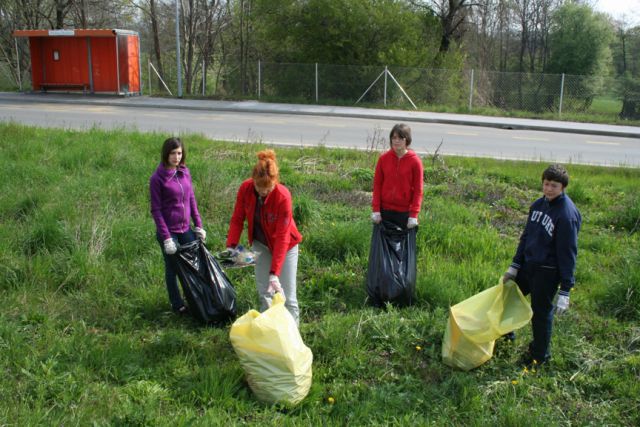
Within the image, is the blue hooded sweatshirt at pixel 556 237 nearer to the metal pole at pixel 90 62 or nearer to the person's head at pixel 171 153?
the person's head at pixel 171 153

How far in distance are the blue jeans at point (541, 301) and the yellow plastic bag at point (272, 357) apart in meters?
1.69

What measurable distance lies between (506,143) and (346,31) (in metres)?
12.1

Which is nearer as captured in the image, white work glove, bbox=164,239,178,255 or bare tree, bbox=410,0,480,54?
white work glove, bbox=164,239,178,255

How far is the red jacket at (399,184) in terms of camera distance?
16.6 ft

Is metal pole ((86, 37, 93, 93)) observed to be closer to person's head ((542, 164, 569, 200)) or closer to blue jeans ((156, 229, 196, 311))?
blue jeans ((156, 229, 196, 311))

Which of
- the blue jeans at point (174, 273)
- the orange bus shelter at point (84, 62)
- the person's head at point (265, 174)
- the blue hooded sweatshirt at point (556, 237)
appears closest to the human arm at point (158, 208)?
the blue jeans at point (174, 273)

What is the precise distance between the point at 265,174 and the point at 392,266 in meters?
1.60

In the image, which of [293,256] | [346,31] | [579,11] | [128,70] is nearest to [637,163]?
[293,256]

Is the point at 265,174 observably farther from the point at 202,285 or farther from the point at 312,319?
the point at 312,319

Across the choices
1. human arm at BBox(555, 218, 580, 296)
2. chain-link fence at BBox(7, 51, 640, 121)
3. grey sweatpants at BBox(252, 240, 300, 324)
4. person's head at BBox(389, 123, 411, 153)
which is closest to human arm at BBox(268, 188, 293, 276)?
grey sweatpants at BBox(252, 240, 300, 324)

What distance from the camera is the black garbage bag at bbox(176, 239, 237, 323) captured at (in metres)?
4.51

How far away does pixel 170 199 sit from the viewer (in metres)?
4.58

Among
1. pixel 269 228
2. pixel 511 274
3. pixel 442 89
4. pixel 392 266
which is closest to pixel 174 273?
pixel 269 228

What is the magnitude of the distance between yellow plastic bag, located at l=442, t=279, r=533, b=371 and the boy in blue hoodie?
0.39ft
